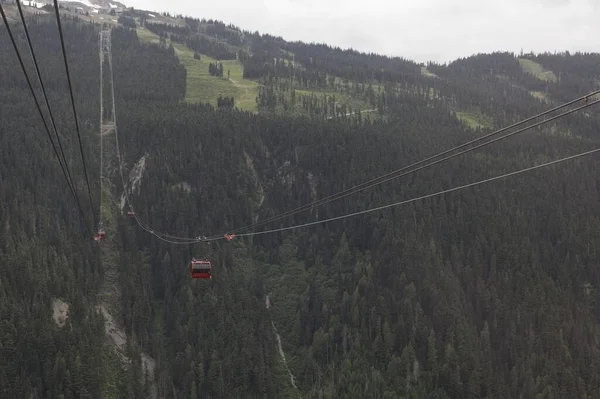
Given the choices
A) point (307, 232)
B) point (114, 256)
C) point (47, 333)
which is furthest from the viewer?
point (307, 232)

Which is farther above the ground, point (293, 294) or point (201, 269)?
point (201, 269)

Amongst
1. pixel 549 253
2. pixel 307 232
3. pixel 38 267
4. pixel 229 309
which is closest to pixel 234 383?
pixel 229 309

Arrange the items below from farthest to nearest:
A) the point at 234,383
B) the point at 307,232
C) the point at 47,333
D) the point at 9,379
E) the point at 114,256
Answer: the point at 307,232
the point at 114,256
the point at 234,383
the point at 47,333
the point at 9,379

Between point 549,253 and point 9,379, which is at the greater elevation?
point 549,253

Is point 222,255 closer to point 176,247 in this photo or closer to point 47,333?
point 176,247

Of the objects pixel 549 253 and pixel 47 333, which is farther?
pixel 549 253

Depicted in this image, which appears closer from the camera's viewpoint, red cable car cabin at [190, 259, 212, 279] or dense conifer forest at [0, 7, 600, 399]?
red cable car cabin at [190, 259, 212, 279]

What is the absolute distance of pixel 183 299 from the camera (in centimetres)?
15775

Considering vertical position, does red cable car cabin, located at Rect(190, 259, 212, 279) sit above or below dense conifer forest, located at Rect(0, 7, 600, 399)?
above

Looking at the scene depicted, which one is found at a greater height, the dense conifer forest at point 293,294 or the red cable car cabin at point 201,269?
the red cable car cabin at point 201,269

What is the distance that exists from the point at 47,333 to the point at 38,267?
Answer: 19.9m

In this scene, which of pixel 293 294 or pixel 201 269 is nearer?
pixel 201 269

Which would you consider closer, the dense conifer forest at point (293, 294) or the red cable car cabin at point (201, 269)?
the red cable car cabin at point (201, 269)

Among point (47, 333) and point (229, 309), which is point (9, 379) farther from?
point (229, 309)
